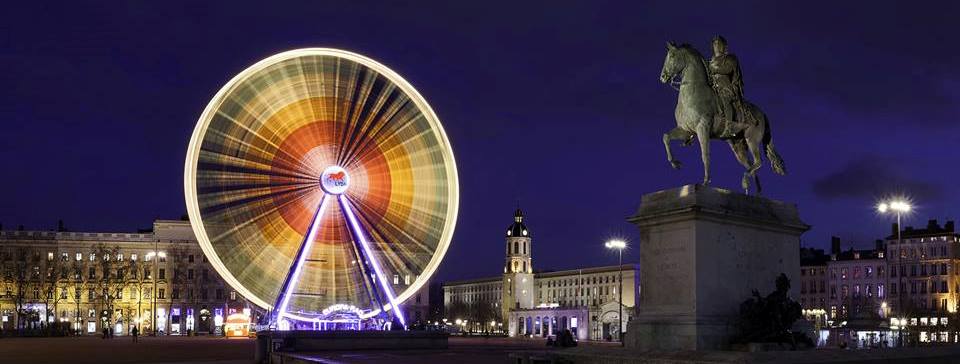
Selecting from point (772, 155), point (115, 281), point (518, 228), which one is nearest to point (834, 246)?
point (518, 228)

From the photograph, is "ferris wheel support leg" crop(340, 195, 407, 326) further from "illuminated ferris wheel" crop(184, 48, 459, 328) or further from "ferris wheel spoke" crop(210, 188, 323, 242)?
"ferris wheel spoke" crop(210, 188, 323, 242)

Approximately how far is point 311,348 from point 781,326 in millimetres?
25760

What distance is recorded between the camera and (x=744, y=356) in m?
16.6

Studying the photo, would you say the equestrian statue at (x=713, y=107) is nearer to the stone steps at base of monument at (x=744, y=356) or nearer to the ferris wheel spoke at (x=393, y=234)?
the stone steps at base of monument at (x=744, y=356)

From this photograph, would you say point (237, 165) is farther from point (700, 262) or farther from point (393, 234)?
point (700, 262)

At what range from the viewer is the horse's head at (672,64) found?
70.8 ft

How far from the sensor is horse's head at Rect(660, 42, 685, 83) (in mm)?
21594

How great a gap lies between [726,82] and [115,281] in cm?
11395

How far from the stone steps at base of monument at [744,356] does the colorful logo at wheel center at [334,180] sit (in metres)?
28.4

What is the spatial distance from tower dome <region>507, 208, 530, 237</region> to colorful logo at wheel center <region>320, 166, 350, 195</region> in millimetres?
142099

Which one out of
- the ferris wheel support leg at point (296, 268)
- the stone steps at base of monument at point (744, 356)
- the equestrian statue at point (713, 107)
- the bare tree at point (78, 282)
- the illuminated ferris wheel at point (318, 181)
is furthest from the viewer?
the bare tree at point (78, 282)

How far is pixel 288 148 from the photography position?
47.9m

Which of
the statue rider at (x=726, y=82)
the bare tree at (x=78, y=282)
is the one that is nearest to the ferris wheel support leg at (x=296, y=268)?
the statue rider at (x=726, y=82)

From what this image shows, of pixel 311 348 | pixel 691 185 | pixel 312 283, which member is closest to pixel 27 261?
pixel 312 283
